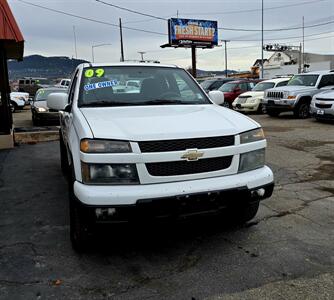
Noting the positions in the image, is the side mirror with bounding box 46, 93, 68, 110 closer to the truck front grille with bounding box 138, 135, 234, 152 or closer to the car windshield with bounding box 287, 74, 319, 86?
the truck front grille with bounding box 138, 135, 234, 152

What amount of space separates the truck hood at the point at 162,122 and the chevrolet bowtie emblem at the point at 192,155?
0.14 m

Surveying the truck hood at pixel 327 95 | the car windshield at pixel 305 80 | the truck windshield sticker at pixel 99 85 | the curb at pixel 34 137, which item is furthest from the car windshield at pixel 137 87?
the car windshield at pixel 305 80

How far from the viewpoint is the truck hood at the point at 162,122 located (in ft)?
11.2

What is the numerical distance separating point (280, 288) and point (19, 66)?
88.2 meters

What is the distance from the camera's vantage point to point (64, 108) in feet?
16.2

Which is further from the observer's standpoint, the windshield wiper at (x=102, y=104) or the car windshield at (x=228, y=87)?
the car windshield at (x=228, y=87)

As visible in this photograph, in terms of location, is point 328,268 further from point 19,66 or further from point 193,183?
point 19,66

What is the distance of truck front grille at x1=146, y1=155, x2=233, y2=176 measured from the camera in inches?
133

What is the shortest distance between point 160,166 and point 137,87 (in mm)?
1692

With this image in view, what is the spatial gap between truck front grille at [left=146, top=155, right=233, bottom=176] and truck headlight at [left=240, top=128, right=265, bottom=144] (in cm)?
23

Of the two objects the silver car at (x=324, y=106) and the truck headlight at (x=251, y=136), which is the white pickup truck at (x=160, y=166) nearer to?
the truck headlight at (x=251, y=136)

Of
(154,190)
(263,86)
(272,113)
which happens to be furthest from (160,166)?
(263,86)

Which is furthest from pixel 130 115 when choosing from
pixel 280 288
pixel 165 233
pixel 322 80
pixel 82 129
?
pixel 322 80

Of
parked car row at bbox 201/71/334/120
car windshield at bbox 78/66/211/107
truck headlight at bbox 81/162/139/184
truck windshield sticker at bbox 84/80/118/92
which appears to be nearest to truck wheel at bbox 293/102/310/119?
parked car row at bbox 201/71/334/120
